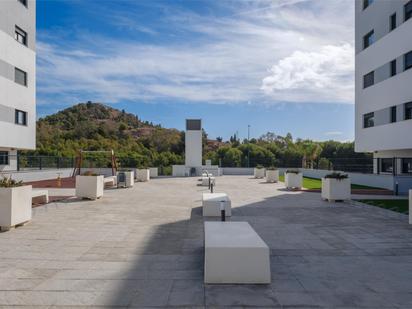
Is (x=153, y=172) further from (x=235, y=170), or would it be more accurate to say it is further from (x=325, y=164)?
(x=325, y=164)

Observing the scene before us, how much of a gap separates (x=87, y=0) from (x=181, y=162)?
27786 millimetres

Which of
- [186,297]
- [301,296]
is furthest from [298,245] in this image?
[186,297]

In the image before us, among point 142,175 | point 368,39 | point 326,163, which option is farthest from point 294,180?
point 326,163

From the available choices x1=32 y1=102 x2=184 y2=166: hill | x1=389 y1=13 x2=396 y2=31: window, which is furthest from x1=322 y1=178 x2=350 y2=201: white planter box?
x1=32 y1=102 x2=184 y2=166: hill

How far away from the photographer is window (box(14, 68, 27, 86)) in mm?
24047

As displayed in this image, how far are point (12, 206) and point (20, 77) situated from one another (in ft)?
64.0

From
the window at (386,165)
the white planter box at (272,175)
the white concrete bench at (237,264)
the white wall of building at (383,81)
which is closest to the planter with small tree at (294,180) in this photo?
the white planter box at (272,175)

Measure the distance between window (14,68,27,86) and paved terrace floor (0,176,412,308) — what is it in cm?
1689

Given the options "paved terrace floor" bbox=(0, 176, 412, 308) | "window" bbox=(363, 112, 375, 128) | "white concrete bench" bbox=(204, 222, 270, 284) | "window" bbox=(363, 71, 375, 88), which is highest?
"window" bbox=(363, 71, 375, 88)

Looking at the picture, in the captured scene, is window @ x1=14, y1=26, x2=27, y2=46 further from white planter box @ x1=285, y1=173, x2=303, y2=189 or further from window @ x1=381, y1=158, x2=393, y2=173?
window @ x1=381, y1=158, x2=393, y2=173

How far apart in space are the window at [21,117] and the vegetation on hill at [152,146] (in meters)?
9.95

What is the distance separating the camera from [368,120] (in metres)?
24.4

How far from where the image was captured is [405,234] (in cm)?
832

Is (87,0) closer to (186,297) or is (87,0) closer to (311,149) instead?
(186,297)
